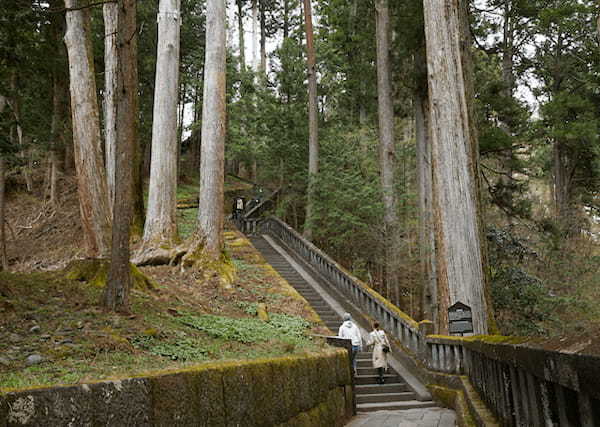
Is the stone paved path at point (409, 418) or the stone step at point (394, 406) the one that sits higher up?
the stone paved path at point (409, 418)

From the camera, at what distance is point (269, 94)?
25.3m

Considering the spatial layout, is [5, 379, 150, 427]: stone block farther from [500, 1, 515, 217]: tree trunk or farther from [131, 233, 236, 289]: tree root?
[500, 1, 515, 217]: tree trunk

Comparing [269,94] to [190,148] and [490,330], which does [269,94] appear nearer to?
[190,148]

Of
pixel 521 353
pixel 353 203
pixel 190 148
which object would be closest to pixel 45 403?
pixel 521 353

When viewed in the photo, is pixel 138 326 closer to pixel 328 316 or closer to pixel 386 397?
pixel 386 397

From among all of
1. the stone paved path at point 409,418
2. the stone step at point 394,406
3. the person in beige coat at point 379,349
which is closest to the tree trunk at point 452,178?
the person in beige coat at point 379,349

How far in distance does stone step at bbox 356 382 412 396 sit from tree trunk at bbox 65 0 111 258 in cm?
621

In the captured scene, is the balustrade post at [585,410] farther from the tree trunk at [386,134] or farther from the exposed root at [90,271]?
the tree trunk at [386,134]

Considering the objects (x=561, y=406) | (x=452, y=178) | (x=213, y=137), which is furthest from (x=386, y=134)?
(x=561, y=406)

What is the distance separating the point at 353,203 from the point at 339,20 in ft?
45.2

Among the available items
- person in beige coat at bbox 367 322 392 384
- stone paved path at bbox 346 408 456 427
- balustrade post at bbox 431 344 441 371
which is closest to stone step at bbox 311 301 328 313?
person in beige coat at bbox 367 322 392 384

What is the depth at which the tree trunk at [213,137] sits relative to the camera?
1390 centimetres

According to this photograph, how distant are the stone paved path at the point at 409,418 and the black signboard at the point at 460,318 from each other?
1.41 meters

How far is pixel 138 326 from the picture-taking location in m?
6.20
